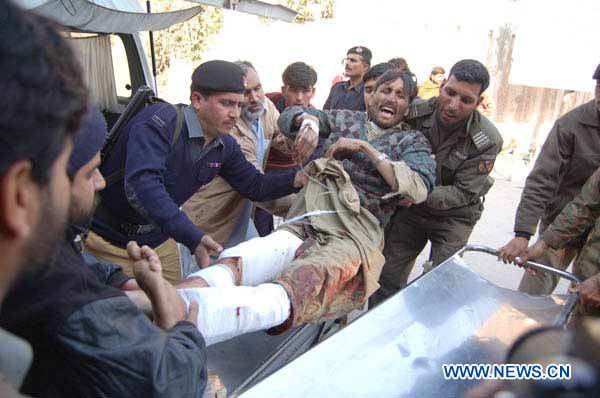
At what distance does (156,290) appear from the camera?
135 cm

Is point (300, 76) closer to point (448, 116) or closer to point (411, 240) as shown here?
point (448, 116)

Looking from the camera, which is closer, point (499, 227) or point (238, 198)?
point (238, 198)

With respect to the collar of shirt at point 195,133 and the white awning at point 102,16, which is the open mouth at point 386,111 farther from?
the white awning at point 102,16

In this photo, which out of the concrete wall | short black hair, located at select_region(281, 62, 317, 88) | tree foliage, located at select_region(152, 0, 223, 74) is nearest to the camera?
short black hair, located at select_region(281, 62, 317, 88)

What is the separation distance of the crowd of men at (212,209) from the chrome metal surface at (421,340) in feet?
0.63

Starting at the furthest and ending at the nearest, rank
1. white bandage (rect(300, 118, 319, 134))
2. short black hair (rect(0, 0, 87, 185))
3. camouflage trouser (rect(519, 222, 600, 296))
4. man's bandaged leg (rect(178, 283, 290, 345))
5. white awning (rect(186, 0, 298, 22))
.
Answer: white awning (rect(186, 0, 298, 22)) → white bandage (rect(300, 118, 319, 134)) → camouflage trouser (rect(519, 222, 600, 296)) → man's bandaged leg (rect(178, 283, 290, 345)) → short black hair (rect(0, 0, 87, 185))

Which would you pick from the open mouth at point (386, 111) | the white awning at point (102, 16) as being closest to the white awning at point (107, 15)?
the white awning at point (102, 16)

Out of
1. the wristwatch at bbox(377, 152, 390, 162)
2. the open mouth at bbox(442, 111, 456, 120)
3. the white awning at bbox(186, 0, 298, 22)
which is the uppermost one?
the white awning at bbox(186, 0, 298, 22)

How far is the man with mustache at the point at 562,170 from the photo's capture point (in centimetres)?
277

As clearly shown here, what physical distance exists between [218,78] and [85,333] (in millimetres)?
1484

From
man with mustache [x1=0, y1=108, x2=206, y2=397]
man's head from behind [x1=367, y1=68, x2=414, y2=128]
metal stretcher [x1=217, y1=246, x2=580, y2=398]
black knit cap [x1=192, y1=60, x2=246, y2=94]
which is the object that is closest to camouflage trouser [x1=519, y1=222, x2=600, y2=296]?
metal stretcher [x1=217, y1=246, x2=580, y2=398]

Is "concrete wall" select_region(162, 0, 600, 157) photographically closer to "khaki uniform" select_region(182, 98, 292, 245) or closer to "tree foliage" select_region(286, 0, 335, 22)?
"tree foliage" select_region(286, 0, 335, 22)

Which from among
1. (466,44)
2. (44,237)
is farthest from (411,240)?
(466,44)

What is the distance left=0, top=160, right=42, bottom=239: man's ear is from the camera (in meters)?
0.64
